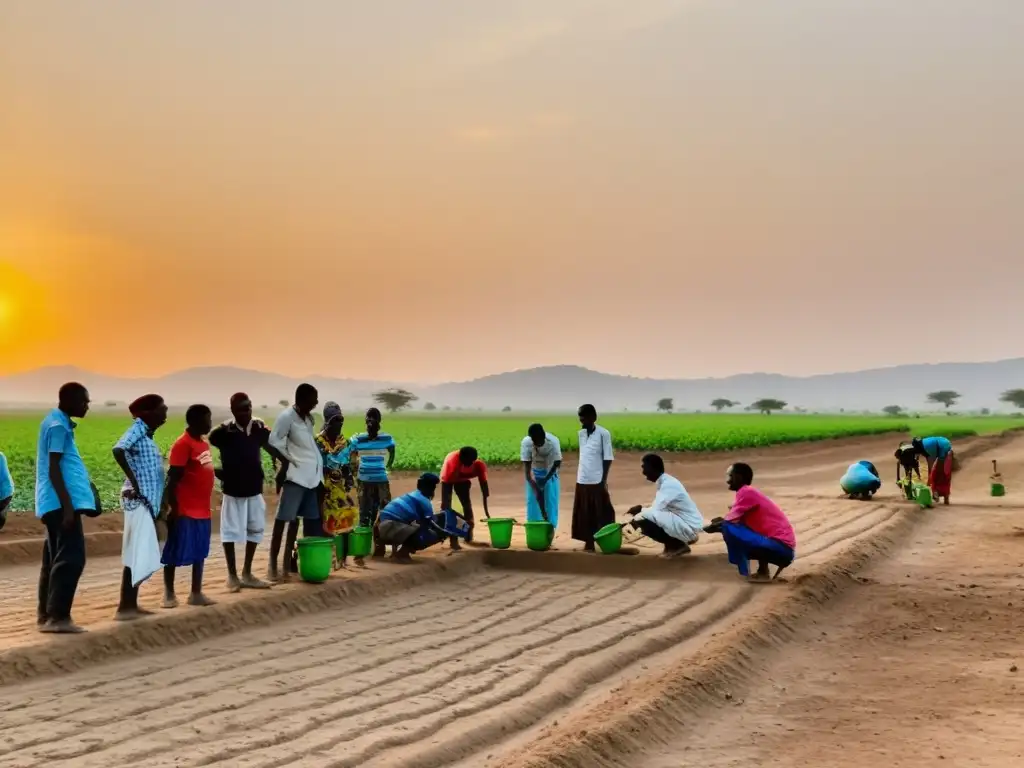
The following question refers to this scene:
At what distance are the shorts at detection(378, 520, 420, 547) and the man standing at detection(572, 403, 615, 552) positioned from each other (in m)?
2.08

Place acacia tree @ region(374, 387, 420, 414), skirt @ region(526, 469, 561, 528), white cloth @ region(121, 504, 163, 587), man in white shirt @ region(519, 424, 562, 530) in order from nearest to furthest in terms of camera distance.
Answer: white cloth @ region(121, 504, 163, 587), man in white shirt @ region(519, 424, 562, 530), skirt @ region(526, 469, 561, 528), acacia tree @ region(374, 387, 420, 414)

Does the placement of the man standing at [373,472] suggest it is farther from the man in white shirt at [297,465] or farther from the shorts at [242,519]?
the shorts at [242,519]

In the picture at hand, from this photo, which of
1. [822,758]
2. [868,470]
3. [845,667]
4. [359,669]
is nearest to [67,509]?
[359,669]

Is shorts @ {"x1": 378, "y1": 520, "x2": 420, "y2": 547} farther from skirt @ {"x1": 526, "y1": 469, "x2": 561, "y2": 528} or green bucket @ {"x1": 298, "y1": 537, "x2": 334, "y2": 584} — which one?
skirt @ {"x1": 526, "y1": 469, "x2": 561, "y2": 528}

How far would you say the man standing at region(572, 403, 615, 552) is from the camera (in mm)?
11250

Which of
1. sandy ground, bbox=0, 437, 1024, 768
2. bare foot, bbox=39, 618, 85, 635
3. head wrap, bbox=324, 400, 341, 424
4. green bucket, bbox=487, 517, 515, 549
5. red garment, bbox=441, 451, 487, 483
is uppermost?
head wrap, bbox=324, 400, 341, 424

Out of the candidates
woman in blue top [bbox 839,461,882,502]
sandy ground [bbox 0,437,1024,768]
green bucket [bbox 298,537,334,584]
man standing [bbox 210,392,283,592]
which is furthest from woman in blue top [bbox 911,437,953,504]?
man standing [bbox 210,392,283,592]

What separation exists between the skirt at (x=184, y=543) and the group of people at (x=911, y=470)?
14.8 metres

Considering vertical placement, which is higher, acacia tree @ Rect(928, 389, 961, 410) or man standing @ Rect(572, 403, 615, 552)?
acacia tree @ Rect(928, 389, 961, 410)

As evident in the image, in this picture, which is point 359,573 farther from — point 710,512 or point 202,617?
point 710,512

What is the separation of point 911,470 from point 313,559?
15.1m

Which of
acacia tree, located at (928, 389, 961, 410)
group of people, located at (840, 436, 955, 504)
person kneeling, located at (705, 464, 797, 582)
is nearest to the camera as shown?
person kneeling, located at (705, 464, 797, 582)

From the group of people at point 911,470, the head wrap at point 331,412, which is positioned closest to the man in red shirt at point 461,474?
the head wrap at point 331,412

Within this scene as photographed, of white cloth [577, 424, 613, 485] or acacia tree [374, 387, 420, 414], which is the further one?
acacia tree [374, 387, 420, 414]
